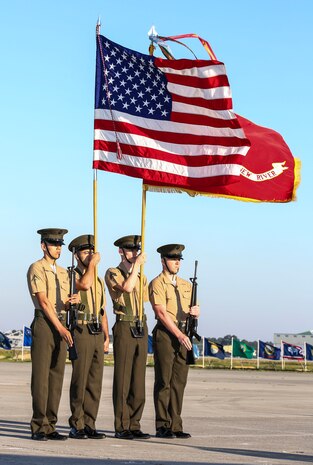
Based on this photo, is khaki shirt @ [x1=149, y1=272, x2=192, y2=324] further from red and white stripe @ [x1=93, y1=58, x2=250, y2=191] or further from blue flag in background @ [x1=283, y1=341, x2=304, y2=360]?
blue flag in background @ [x1=283, y1=341, x2=304, y2=360]

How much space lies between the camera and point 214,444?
35.6 ft

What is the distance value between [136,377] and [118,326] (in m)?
0.58

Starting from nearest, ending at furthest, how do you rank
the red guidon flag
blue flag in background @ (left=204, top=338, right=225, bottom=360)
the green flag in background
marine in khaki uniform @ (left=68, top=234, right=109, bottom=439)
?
marine in khaki uniform @ (left=68, top=234, right=109, bottom=439) → the red guidon flag → blue flag in background @ (left=204, top=338, right=225, bottom=360) → the green flag in background

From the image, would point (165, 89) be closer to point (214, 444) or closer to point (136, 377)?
point (136, 377)

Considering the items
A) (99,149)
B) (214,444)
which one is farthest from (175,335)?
(99,149)

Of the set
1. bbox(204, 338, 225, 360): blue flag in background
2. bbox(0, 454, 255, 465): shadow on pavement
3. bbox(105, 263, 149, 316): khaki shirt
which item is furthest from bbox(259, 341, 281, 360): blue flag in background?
bbox(0, 454, 255, 465): shadow on pavement

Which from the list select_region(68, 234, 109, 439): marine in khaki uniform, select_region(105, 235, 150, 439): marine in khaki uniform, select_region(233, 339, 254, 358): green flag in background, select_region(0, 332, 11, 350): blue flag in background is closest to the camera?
select_region(68, 234, 109, 439): marine in khaki uniform

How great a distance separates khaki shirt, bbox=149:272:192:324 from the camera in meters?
11.8

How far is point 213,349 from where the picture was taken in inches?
1822

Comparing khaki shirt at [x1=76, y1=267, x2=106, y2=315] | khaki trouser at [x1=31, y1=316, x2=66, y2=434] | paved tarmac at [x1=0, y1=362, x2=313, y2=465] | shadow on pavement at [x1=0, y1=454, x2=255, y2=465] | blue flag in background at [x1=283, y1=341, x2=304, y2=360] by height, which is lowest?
blue flag in background at [x1=283, y1=341, x2=304, y2=360]

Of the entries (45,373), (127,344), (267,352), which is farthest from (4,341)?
(45,373)

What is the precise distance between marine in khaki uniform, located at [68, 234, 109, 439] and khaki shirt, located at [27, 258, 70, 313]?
0.51ft

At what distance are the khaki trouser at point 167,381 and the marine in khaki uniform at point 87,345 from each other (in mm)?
644

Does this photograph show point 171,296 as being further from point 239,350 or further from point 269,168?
point 239,350
